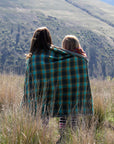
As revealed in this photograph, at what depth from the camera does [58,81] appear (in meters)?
2.87

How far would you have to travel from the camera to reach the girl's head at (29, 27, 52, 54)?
2822 mm

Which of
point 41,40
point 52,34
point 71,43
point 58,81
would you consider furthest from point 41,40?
point 52,34

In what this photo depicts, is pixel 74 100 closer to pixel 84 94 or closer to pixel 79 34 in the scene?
pixel 84 94

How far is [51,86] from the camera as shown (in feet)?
9.37

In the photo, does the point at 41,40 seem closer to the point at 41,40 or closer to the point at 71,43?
the point at 41,40

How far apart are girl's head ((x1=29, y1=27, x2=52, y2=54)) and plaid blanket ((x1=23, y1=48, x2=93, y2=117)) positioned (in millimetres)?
83

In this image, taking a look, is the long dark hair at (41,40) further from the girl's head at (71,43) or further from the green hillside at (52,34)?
the green hillside at (52,34)

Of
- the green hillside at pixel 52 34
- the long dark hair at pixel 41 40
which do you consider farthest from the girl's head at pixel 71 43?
the green hillside at pixel 52 34

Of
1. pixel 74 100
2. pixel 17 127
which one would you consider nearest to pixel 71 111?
pixel 74 100

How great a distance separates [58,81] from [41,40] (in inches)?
22.9

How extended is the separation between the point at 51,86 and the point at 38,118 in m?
0.58

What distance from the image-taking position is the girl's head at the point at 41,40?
2822 millimetres

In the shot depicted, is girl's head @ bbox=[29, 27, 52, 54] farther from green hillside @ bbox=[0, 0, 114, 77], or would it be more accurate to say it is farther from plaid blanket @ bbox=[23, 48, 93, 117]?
green hillside @ bbox=[0, 0, 114, 77]

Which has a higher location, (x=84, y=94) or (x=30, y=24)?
(x=30, y=24)
